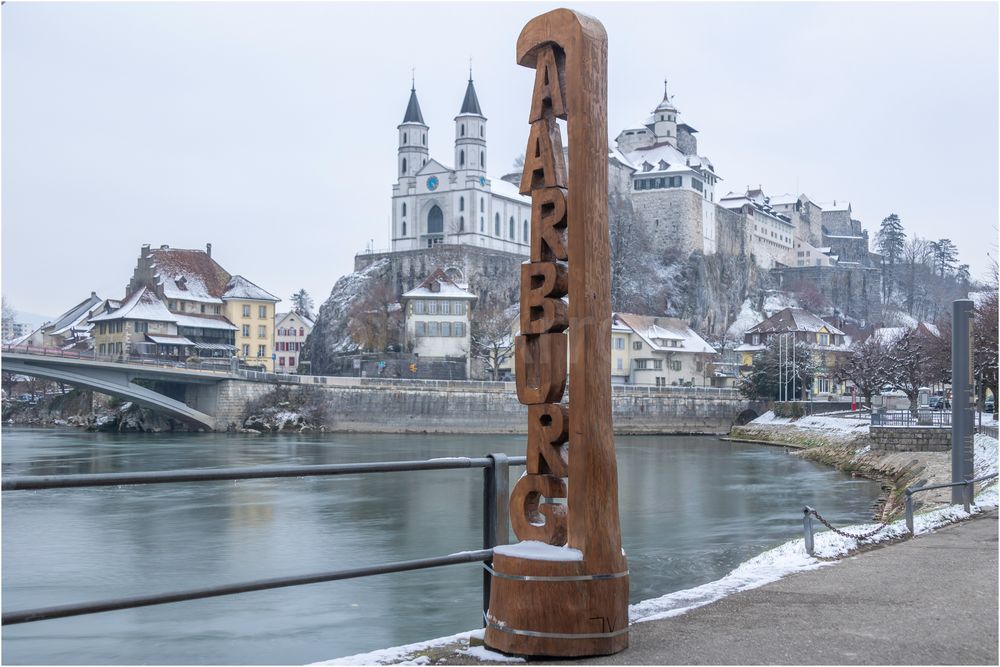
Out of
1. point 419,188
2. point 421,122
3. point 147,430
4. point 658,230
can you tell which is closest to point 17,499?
point 147,430

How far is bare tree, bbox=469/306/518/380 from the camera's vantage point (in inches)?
2842

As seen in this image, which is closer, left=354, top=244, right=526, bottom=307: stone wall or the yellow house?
the yellow house

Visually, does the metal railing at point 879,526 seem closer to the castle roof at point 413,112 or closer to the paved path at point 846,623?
the paved path at point 846,623

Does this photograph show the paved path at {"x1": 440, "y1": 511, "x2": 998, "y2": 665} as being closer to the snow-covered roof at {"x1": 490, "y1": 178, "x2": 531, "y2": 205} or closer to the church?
the church

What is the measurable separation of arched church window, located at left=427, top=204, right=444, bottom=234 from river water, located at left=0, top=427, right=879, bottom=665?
165ft

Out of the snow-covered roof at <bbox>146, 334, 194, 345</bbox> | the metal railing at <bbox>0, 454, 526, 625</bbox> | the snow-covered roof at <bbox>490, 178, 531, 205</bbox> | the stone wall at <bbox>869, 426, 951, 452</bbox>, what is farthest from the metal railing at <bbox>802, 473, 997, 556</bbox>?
the snow-covered roof at <bbox>490, 178, 531, 205</bbox>

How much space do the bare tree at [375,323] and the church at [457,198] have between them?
9306mm

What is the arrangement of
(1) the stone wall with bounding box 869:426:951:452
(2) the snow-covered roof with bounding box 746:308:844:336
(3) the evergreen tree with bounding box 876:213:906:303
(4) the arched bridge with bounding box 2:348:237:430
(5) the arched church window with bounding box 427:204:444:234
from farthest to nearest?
(3) the evergreen tree with bounding box 876:213:906:303, (5) the arched church window with bounding box 427:204:444:234, (2) the snow-covered roof with bounding box 746:308:844:336, (4) the arched bridge with bounding box 2:348:237:430, (1) the stone wall with bounding box 869:426:951:452

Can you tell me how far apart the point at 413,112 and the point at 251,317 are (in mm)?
26845

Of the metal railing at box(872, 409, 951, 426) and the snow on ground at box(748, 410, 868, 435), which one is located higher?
the metal railing at box(872, 409, 951, 426)

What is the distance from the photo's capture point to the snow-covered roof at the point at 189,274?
77062 millimetres

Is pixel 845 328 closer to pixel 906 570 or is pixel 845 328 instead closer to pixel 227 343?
pixel 227 343

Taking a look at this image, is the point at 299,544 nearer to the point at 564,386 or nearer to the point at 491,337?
the point at 564,386

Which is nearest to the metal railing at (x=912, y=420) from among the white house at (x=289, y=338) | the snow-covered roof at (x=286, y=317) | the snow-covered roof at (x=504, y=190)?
the snow-covered roof at (x=504, y=190)
